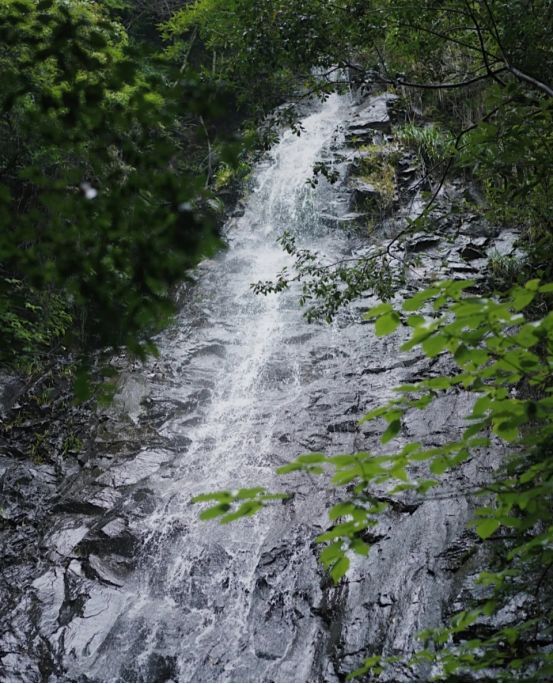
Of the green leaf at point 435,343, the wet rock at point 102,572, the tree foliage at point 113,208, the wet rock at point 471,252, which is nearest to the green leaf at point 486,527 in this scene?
the green leaf at point 435,343

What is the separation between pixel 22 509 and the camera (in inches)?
311

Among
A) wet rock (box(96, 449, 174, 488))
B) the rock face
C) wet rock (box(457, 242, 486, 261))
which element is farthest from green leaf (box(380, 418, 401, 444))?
wet rock (box(457, 242, 486, 261))

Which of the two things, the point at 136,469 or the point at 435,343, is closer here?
the point at 435,343

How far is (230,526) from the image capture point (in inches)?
281

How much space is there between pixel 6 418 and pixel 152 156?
8.35 metres

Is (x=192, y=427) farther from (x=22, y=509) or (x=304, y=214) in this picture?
(x=304, y=214)

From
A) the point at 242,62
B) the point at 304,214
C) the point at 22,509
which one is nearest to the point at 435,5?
the point at 242,62

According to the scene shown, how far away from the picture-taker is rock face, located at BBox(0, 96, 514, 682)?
18.7ft

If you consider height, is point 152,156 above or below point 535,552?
above

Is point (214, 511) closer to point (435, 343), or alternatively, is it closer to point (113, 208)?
point (435, 343)

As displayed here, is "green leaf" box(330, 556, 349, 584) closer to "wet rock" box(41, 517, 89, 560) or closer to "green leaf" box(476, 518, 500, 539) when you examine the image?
"green leaf" box(476, 518, 500, 539)

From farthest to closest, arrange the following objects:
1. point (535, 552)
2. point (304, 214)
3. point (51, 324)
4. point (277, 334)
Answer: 1. point (304, 214)
2. point (277, 334)
3. point (51, 324)
4. point (535, 552)

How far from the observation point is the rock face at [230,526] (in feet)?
18.7

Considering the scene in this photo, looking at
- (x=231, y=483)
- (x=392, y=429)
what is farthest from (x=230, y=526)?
(x=392, y=429)
